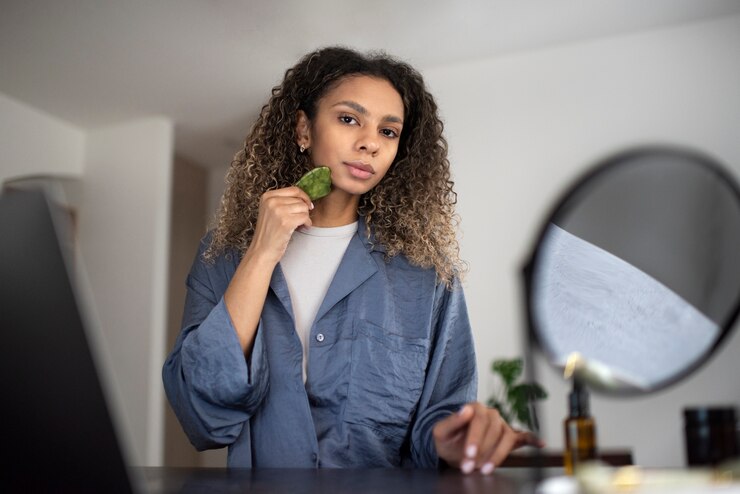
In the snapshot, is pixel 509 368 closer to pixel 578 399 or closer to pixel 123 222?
pixel 578 399

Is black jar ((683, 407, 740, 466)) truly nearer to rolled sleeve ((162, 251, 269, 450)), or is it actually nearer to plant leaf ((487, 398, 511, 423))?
rolled sleeve ((162, 251, 269, 450))

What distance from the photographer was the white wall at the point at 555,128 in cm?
263

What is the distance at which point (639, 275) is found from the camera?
2.68 metres

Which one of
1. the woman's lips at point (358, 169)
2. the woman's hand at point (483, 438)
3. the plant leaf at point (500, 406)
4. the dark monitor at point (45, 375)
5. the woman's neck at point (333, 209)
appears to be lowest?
the plant leaf at point (500, 406)

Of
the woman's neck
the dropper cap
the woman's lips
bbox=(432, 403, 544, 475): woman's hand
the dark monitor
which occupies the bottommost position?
bbox=(432, 403, 544, 475): woman's hand

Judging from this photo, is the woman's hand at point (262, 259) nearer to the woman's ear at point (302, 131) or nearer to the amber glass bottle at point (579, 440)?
the woman's ear at point (302, 131)

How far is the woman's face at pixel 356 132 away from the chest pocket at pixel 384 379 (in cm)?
30

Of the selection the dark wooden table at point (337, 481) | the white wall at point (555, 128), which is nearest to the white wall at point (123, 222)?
the white wall at point (555, 128)

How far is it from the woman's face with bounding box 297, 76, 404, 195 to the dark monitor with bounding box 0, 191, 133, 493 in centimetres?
93

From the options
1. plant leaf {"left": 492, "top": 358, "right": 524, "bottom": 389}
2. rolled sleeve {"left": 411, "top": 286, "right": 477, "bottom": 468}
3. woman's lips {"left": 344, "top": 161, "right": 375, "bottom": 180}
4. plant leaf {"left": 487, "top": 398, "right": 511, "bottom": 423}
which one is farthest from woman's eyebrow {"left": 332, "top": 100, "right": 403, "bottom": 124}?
plant leaf {"left": 487, "top": 398, "right": 511, "bottom": 423}

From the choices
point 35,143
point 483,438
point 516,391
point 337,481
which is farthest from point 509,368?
point 35,143

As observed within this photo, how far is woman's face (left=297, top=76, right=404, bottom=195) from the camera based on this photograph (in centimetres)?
128

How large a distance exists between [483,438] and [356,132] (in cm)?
74

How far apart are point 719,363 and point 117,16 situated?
296 centimetres
